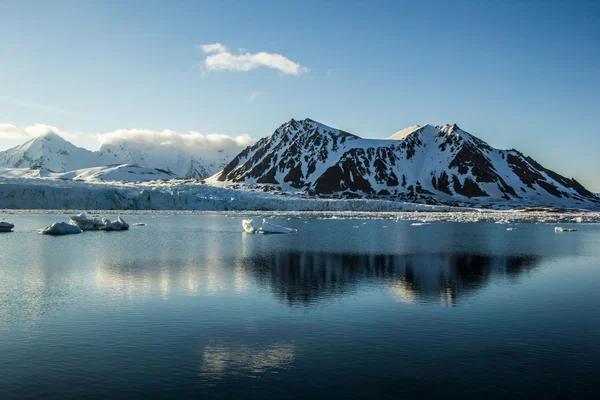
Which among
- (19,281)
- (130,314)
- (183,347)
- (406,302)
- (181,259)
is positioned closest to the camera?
(183,347)

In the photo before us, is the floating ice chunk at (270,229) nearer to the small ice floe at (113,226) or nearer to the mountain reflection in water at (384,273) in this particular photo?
the small ice floe at (113,226)

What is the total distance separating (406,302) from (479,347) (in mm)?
7153

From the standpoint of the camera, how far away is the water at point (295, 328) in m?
14.2

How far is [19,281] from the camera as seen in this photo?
29.2 meters

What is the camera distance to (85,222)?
234 ft

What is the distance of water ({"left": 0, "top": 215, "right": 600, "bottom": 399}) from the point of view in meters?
14.2

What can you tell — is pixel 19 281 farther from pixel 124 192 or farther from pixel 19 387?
pixel 124 192

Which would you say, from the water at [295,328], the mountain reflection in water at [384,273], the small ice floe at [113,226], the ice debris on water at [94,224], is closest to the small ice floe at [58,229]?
the ice debris on water at [94,224]

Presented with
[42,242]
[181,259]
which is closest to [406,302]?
[181,259]

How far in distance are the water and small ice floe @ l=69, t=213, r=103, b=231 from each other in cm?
3148

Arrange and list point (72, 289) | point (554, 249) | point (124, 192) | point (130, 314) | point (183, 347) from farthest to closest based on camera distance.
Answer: point (124, 192)
point (554, 249)
point (72, 289)
point (130, 314)
point (183, 347)

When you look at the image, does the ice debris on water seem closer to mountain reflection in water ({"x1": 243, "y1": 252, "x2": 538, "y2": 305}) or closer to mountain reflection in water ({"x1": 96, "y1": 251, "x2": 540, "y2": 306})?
mountain reflection in water ({"x1": 96, "y1": 251, "x2": 540, "y2": 306})

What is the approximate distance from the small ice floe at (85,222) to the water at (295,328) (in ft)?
103

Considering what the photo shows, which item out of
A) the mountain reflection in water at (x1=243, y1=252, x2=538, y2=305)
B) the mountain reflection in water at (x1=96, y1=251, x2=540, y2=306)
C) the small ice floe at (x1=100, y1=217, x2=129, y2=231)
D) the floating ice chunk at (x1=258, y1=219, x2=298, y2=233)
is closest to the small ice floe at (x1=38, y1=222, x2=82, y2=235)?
the small ice floe at (x1=100, y1=217, x2=129, y2=231)
